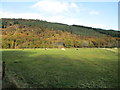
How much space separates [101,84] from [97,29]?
253 ft

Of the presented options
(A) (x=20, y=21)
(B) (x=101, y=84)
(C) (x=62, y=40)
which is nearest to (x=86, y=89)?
(B) (x=101, y=84)

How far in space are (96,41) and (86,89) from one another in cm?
5054

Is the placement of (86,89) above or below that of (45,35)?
below

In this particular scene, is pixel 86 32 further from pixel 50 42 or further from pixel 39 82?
pixel 39 82

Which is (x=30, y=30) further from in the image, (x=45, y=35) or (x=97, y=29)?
(x=97, y=29)

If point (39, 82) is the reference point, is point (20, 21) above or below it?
above

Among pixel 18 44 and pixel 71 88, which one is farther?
pixel 18 44

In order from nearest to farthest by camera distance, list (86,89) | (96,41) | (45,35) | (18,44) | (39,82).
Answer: (86,89)
(39,82)
(18,44)
(96,41)
(45,35)

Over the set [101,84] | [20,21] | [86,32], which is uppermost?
[20,21]

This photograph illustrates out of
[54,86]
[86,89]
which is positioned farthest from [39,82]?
[86,89]

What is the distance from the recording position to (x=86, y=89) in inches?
224

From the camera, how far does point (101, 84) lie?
644cm

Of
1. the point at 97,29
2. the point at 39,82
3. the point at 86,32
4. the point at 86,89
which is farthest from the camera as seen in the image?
the point at 97,29

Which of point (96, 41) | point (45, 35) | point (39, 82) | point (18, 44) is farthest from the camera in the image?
point (45, 35)
